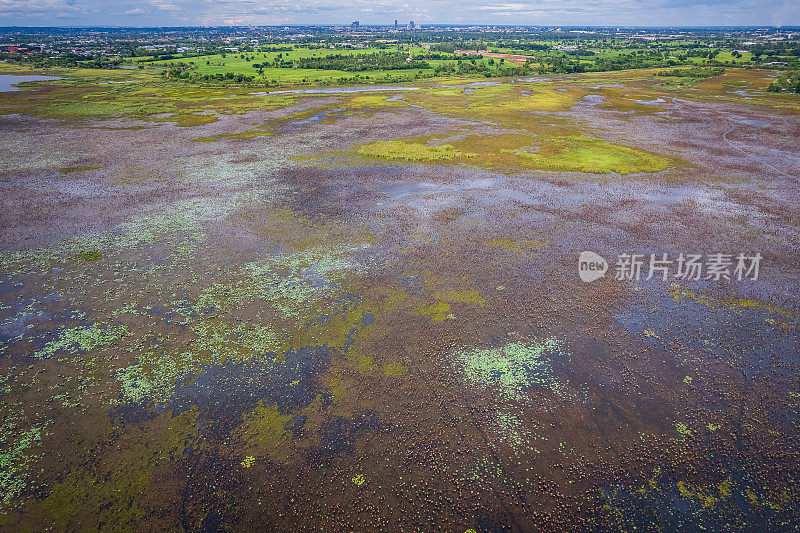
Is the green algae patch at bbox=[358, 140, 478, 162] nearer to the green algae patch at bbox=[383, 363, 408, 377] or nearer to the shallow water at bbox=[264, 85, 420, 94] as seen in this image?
→ the green algae patch at bbox=[383, 363, 408, 377]

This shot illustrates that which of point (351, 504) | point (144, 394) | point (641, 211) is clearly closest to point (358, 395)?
point (351, 504)

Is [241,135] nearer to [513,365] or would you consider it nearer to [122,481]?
[122,481]

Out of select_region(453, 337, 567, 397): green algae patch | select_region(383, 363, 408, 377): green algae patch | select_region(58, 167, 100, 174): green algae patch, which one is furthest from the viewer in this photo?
select_region(58, 167, 100, 174): green algae patch

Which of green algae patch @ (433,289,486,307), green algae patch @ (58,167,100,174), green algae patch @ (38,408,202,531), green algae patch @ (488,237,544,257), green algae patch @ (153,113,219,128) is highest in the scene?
green algae patch @ (153,113,219,128)

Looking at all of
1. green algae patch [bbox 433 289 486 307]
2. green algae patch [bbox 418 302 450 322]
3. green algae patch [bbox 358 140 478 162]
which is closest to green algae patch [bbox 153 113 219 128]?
green algae patch [bbox 358 140 478 162]

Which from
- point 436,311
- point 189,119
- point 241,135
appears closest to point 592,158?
point 436,311

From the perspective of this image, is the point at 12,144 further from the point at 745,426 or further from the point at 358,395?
the point at 745,426

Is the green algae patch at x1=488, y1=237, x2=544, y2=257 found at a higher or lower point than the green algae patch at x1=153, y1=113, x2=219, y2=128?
lower

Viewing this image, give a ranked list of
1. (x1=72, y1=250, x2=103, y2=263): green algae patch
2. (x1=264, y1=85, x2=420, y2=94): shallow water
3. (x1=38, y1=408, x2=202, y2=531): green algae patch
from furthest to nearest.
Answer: (x1=264, y1=85, x2=420, y2=94): shallow water
(x1=72, y1=250, x2=103, y2=263): green algae patch
(x1=38, y1=408, x2=202, y2=531): green algae patch

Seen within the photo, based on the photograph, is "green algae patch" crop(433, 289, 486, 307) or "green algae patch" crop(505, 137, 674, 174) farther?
Answer: "green algae patch" crop(505, 137, 674, 174)
